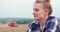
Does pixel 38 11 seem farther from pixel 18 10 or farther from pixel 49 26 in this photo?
pixel 18 10

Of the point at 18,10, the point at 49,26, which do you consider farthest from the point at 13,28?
the point at 49,26

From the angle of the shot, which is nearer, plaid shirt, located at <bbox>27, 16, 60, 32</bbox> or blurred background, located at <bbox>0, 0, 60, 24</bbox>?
plaid shirt, located at <bbox>27, 16, 60, 32</bbox>

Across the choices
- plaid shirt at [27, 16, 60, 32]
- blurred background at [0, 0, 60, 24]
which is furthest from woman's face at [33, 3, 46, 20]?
blurred background at [0, 0, 60, 24]

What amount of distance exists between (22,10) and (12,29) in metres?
0.29

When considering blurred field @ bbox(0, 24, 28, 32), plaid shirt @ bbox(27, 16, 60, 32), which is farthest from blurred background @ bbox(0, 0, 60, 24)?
plaid shirt @ bbox(27, 16, 60, 32)

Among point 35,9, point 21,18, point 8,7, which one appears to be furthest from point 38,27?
point 8,7

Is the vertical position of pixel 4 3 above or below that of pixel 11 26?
above

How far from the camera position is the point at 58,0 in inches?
72.6

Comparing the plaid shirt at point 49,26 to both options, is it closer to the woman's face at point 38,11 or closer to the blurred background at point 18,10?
the woman's face at point 38,11

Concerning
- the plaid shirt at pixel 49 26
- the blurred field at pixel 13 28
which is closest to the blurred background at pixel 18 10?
the blurred field at pixel 13 28

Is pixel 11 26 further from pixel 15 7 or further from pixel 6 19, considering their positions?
pixel 15 7

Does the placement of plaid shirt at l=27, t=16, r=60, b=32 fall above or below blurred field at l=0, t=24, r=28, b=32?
above

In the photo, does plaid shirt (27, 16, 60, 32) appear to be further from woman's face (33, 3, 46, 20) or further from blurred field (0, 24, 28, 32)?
blurred field (0, 24, 28, 32)

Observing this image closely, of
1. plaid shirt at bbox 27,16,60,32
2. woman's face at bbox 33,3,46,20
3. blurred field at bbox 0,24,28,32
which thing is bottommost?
blurred field at bbox 0,24,28,32
